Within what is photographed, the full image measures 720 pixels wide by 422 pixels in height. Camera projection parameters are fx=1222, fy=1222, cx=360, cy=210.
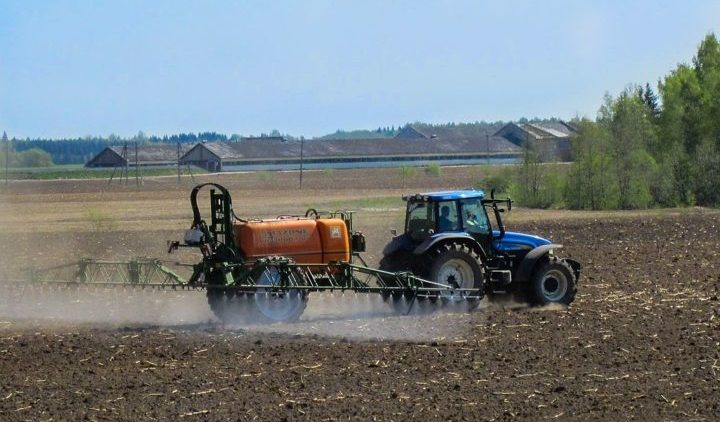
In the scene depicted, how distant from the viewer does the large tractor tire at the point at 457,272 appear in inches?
Result: 793

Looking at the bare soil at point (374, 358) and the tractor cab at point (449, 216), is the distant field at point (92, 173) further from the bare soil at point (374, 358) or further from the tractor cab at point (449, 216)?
the tractor cab at point (449, 216)

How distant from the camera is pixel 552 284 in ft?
70.0

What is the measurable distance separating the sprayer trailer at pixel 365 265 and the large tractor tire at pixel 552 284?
0.02 m

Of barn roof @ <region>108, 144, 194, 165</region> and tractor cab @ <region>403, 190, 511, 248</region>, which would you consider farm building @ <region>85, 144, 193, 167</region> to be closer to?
barn roof @ <region>108, 144, 194, 165</region>

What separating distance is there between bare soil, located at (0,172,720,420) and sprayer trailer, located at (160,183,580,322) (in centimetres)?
43

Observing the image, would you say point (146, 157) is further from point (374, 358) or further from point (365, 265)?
point (374, 358)

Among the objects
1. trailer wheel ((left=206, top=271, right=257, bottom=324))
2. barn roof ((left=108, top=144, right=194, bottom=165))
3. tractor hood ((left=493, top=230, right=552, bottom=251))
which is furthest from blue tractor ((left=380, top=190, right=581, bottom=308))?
barn roof ((left=108, top=144, right=194, bottom=165))

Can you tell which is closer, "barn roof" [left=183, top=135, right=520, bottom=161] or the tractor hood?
the tractor hood

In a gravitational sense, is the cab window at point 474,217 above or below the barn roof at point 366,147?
below

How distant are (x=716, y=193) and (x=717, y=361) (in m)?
43.3

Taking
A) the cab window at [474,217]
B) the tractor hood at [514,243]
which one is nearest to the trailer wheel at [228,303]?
the cab window at [474,217]

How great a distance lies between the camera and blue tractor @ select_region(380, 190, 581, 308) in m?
20.3

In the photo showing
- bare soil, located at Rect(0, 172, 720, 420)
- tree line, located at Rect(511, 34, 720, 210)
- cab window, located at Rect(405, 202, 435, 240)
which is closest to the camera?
bare soil, located at Rect(0, 172, 720, 420)

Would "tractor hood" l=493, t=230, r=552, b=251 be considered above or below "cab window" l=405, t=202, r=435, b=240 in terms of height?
below
